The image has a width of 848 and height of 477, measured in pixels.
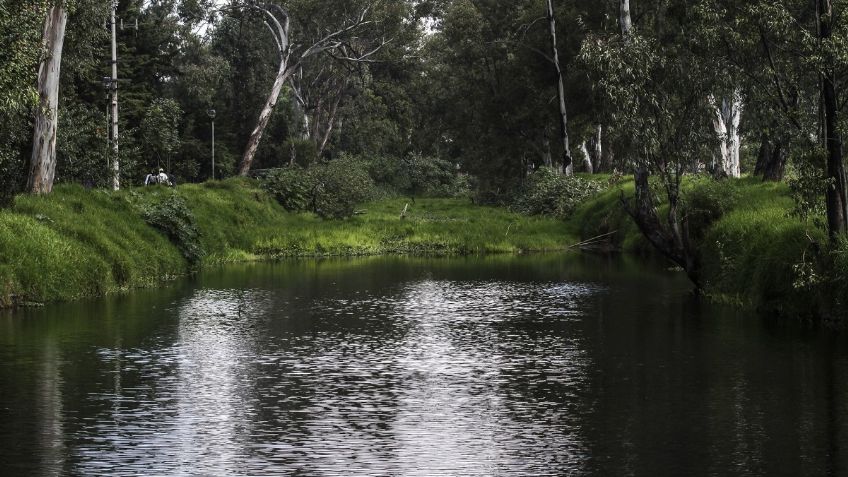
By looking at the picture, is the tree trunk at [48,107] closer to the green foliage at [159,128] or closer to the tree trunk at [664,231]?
the tree trunk at [664,231]

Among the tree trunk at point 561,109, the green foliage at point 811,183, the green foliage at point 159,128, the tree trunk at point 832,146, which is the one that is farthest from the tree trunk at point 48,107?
the tree trunk at point 561,109

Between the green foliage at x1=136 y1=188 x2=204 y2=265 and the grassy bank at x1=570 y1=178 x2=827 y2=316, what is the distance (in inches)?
654

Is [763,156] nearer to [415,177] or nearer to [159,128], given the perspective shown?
[159,128]

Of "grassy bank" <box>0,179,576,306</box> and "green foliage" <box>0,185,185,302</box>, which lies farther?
"grassy bank" <box>0,179,576,306</box>

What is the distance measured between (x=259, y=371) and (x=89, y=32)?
32.0m

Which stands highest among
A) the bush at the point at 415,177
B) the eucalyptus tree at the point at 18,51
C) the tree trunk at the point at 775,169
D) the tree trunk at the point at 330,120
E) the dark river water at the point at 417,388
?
the tree trunk at the point at 330,120

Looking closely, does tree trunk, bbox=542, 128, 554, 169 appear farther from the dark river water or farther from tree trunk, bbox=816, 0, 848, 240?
tree trunk, bbox=816, 0, 848, 240

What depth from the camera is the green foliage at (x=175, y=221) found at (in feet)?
124

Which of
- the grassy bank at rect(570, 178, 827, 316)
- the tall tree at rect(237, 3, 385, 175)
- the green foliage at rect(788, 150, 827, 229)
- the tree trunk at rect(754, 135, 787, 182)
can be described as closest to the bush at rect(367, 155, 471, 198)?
the tall tree at rect(237, 3, 385, 175)

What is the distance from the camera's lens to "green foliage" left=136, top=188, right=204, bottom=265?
37.8 m

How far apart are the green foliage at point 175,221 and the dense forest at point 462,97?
3893 mm

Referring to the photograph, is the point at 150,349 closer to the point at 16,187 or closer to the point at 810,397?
the point at 810,397

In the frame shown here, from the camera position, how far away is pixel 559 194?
193ft

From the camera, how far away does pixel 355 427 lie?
13703 millimetres
